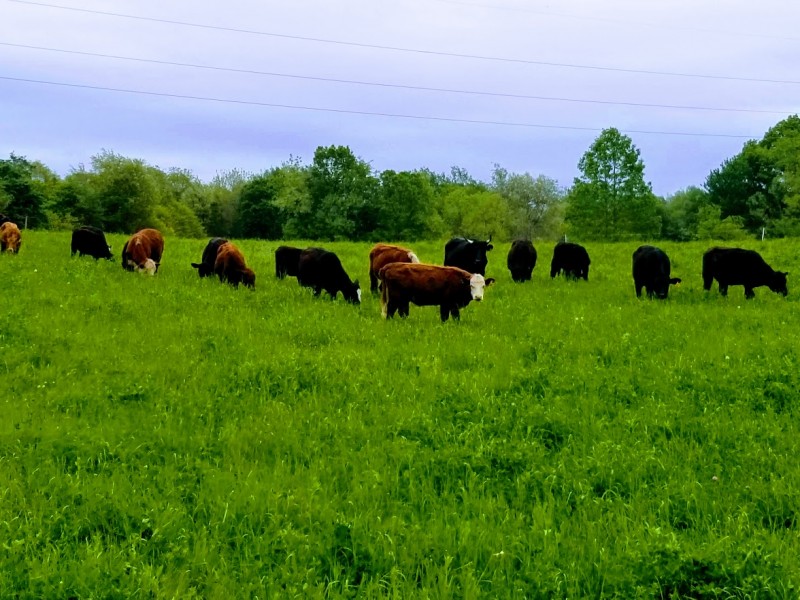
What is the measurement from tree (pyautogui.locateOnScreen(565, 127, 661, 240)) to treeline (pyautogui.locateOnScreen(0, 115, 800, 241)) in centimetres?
10

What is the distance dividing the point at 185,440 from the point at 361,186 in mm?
68922

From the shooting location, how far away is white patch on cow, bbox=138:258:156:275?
776 inches

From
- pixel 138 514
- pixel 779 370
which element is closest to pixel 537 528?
pixel 138 514

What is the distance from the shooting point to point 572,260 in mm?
22797

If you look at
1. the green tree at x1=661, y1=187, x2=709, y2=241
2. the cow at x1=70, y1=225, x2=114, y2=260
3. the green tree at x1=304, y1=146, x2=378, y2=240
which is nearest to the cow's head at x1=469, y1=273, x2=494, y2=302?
the cow at x1=70, y1=225, x2=114, y2=260

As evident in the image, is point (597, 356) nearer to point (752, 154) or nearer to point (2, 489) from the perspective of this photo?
point (2, 489)

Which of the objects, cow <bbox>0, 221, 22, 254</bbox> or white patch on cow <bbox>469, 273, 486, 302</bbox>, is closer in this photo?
white patch on cow <bbox>469, 273, 486, 302</bbox>

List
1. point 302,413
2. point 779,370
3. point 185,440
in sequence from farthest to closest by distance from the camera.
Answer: point 779,370 < point 302,413 < point 185,440

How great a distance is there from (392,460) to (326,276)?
11652mm

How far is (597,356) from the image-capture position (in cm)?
1086

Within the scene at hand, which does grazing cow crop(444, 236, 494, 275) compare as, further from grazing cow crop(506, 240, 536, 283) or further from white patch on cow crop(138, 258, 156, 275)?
white patch on cow crop(138, 258, 156, 275)

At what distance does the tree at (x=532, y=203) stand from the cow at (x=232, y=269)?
3083 inches

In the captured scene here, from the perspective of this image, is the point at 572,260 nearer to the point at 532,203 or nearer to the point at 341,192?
the point at 341,192

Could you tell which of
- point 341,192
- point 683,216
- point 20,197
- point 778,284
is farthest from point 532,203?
point 778,284
